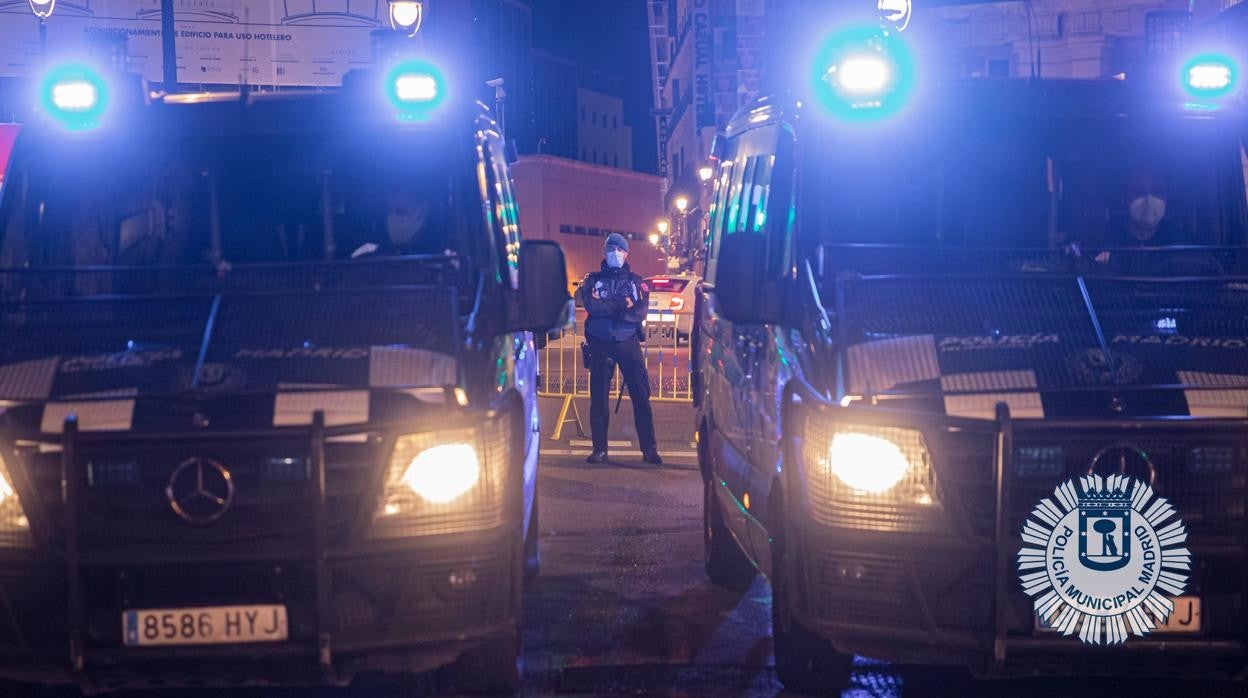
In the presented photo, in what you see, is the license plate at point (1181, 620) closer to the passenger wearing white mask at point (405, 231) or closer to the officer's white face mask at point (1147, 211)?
the officer's white face mask at point (1147, 211)

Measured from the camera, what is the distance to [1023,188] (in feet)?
20.3

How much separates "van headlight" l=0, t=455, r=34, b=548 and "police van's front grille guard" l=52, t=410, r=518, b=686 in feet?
0.55

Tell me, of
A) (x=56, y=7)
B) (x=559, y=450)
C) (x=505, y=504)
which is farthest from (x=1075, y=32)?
(x=505, y=504)

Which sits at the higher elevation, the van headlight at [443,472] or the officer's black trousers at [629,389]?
the van headlight at [443,472]

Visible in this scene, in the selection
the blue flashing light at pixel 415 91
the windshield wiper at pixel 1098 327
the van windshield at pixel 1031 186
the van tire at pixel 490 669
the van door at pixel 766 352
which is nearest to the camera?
the windshield wiper at pixel 1098 327

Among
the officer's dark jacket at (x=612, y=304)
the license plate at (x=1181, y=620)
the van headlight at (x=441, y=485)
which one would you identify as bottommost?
the license plate at (x=1181, y=620)

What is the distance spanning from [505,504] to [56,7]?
83.6 feet

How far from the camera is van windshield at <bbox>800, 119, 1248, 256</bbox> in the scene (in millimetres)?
5969

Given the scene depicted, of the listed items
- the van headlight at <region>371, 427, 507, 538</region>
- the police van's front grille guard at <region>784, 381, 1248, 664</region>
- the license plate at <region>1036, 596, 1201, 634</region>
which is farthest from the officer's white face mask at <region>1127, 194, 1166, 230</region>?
the van headlight at <region>371, 427, 507, 538</region>

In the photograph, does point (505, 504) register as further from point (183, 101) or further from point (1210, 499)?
point (183, 101)

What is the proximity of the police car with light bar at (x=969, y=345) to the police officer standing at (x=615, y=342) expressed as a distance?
16.1 feet

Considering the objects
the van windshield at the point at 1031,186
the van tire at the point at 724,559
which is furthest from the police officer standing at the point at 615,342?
the van windshield at the point at 1031,186

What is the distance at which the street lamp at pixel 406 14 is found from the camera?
10336 mm

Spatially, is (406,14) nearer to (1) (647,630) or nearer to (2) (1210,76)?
(1) (647,630)
